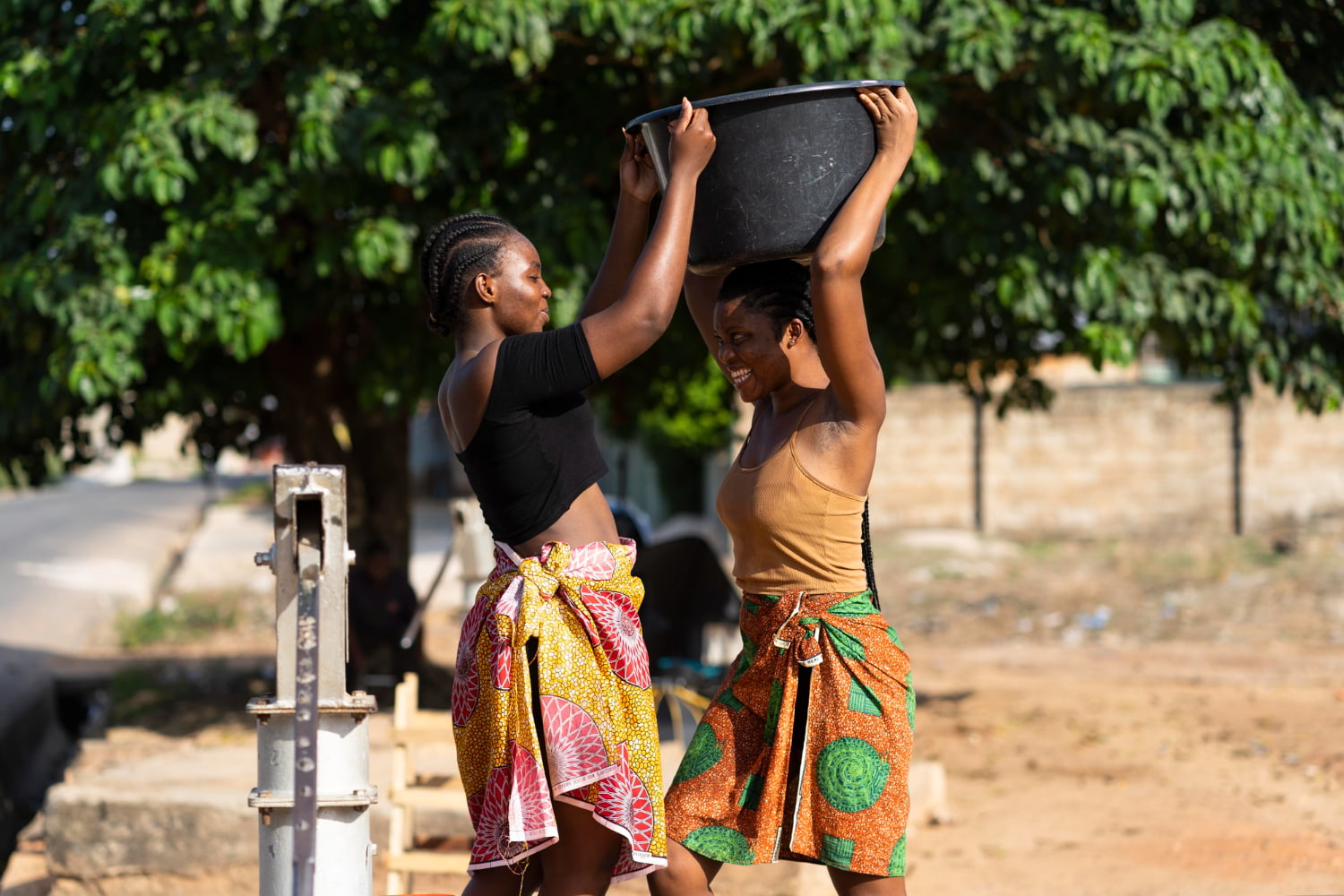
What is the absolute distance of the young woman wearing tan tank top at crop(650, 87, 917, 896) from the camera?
2426mm

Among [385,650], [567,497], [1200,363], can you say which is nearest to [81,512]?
[385,650]

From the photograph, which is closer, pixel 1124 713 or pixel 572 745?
pixel 572 745

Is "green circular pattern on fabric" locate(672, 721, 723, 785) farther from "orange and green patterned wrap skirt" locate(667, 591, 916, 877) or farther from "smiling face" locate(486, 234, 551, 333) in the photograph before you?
"smiling face" locate(486, 234, 551, 333)

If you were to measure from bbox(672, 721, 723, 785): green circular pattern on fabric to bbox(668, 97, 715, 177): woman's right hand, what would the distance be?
1.04m

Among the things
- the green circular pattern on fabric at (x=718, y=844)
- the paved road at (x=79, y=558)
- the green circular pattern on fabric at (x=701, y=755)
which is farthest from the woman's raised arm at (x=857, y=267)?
the paved road at (x=79, y=558)

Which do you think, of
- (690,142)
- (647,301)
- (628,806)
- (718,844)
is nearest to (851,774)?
(718,844)

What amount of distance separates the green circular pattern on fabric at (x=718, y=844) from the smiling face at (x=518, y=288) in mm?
967

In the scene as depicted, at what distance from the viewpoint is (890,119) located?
249 centimetres

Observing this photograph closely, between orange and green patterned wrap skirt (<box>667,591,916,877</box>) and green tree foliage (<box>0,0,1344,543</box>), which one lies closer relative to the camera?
orange and green patterned wrap skirt (<box>667,591,916,877</box>)

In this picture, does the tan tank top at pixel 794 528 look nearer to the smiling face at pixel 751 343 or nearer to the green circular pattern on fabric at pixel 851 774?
the smiling face at pixel 751 343

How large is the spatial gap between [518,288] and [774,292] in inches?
19.0

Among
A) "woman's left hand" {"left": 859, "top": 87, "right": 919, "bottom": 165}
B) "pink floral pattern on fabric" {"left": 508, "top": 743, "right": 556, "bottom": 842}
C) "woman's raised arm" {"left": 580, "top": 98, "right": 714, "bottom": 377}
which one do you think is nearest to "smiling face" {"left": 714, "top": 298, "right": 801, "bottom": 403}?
"woman's raised arm" {"left": 580, "top": 98, "right": 714, "bottom": 377}

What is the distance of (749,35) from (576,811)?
11.6 ft

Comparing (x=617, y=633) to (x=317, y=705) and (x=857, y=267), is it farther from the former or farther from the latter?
(x=857, y=267)
